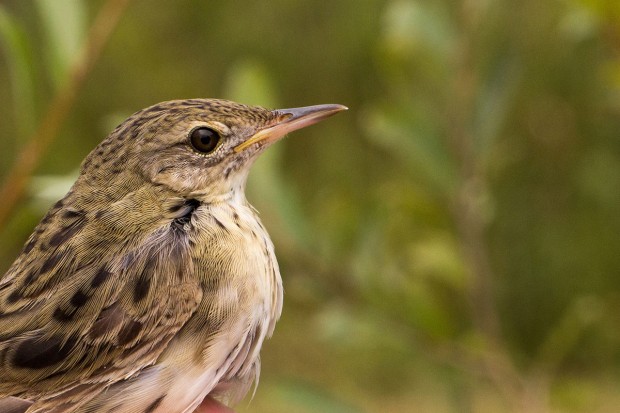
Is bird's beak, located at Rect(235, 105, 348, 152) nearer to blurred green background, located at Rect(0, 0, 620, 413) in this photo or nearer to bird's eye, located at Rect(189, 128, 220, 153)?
bird's eye, located at Rect(189, 128, 220, 153)

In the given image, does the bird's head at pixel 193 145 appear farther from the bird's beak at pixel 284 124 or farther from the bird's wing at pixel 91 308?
the bird's wing at pixel 91 308

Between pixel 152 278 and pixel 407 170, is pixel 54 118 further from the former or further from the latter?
pixel 407 170

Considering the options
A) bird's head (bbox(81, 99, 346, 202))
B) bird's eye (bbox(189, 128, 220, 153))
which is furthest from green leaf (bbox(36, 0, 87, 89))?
bird's eye (bbox(189, 128, 220, 153))

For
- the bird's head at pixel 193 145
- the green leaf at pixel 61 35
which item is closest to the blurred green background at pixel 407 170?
the green leaf at pixel 61 35

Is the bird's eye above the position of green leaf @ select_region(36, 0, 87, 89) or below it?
below

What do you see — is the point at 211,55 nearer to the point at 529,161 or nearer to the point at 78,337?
the point at 529,161
